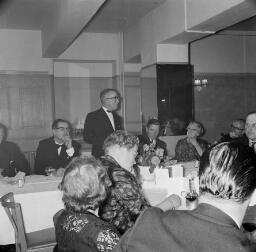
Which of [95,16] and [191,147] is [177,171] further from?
[95,16]

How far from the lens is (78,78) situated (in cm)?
656

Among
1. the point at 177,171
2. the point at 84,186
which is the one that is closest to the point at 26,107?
the point at 177,171

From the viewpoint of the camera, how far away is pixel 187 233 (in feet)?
2.77

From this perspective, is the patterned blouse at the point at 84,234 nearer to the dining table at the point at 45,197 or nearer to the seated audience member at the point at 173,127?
the dining table at the point at 45,197

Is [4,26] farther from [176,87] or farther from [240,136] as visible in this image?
[240,136]

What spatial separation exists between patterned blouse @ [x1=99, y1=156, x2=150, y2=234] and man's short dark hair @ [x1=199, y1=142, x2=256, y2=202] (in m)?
0.97

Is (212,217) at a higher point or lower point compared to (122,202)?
higher

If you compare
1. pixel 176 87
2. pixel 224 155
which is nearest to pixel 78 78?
pixel 176 87

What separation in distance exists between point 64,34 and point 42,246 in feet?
9.19

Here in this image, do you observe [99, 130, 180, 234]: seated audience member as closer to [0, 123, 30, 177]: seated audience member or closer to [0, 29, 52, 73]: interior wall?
[0, 123, 30, 177]: seated audience member

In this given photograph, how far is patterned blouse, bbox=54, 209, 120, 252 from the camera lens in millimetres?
1325

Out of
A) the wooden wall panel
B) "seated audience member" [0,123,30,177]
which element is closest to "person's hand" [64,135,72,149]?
"seated audience member" [0,123,30,177]

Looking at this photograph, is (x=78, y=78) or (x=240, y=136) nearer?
(x=240, y=136)

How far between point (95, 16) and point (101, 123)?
1997mm
